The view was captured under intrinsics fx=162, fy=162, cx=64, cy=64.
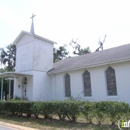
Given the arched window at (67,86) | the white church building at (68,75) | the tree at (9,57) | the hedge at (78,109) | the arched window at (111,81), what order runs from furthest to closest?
the tree at (9,57) → the arched window at (67,86) → the arched window at (111,81) → the white church building at (68,75) → the hedge at (78,109)

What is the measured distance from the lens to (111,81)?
14844 millimetres

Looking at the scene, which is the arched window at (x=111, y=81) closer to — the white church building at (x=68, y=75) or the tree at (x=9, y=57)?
the white church building at (x=68, y=75)

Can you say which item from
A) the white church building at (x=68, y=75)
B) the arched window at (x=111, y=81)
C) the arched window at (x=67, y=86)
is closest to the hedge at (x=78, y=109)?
the white church building at (x=68, y=75)

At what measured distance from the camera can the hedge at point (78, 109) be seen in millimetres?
8211

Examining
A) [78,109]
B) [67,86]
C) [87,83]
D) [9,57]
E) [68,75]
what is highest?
[9,57]

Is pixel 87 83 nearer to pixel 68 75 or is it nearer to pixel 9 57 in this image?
pixel 68 75

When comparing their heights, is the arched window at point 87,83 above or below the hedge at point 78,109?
above

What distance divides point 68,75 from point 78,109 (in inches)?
368

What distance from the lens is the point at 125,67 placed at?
1391cm

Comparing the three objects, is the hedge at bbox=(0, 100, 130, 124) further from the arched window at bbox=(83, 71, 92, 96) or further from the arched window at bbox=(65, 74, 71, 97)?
the arched window at bbox=(65, 74, 71, 97)

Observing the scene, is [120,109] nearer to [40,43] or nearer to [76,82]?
[76,82]

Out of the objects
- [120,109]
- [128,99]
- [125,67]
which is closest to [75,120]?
[120,109]

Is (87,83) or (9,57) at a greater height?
(9,57)

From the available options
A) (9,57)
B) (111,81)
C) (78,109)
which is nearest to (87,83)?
(111,81)
